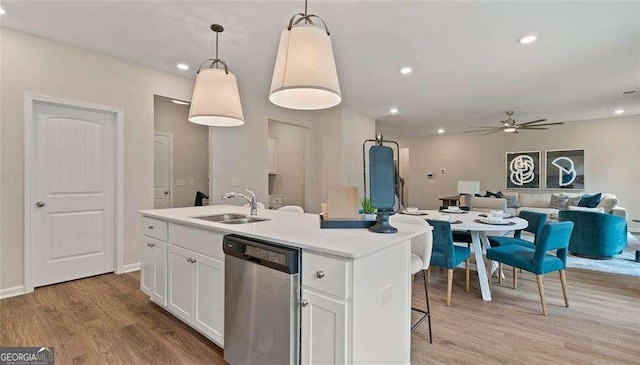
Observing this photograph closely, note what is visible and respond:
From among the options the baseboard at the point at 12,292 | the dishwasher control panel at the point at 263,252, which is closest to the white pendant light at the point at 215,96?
the dishwasher control panel at the point at 263,252

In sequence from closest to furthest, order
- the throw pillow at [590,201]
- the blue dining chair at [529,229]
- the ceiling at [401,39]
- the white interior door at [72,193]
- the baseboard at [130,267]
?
the ceiling at [401,39], the white interior door at [72,193], the blue dining chair at [529,229], the baseboard at [130,267], the throw pillow at [590,201]

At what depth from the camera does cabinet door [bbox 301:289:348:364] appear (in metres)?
1.31

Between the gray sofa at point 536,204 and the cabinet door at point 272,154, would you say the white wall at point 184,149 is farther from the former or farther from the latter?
the gray sofa at point 536,204

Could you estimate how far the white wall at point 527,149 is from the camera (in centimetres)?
651

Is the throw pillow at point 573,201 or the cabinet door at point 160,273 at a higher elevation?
the throw pillow at point 573,201

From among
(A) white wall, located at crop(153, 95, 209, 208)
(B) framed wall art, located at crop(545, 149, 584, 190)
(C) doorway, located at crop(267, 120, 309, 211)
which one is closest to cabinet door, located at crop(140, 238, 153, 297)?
(A) white wall, located at crop(153, 95, 209, 208)

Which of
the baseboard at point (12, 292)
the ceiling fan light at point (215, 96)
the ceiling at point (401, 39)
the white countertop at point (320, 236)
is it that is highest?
the ceiling at point (401, 39)

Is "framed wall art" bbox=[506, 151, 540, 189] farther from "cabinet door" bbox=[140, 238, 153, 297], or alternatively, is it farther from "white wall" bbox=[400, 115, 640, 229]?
"cabinet door" bbox=[140, 238, 153, 297]

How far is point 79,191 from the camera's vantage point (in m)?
3.39

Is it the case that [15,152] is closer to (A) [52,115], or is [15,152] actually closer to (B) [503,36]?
(A) [52,115]

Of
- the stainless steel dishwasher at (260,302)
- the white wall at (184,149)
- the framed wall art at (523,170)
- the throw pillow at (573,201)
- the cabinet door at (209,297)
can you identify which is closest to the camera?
the stainless steel dishwasher at (260,302)

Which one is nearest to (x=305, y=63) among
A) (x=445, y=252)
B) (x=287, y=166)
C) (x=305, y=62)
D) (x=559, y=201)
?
(x=305, y=62)

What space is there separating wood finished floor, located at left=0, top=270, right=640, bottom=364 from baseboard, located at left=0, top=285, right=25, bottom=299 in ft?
0.33

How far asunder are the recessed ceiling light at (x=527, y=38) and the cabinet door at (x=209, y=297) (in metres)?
3.51
